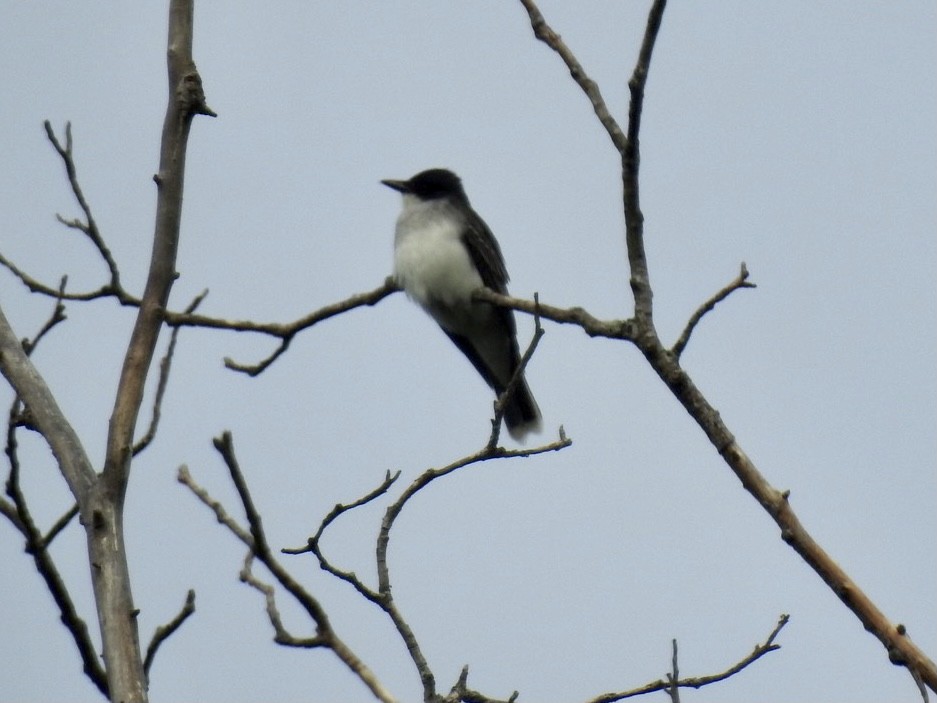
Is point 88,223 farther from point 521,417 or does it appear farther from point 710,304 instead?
point 521,417

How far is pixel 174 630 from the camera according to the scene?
4094 mm

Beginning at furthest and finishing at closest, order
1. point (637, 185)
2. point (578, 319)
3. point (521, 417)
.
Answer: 1. point (521, 417)
2. point (578, 319)
3. point (637, 185)

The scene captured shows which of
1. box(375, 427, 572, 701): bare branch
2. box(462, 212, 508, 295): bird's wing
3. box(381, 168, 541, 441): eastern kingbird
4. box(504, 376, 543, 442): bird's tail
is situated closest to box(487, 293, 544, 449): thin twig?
box(375, 427, 572, 701): bare branch

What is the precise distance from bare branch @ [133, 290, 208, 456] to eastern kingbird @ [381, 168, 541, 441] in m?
3.71

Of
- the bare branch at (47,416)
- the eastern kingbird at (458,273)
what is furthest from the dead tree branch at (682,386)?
the eastern kingbird at (458,273)

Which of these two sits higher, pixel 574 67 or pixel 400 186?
pixel 400 186

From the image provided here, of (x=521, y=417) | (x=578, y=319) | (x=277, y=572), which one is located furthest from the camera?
(x=521, y=417)

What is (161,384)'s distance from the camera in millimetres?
4770

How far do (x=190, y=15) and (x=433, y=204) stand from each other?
5.46 m

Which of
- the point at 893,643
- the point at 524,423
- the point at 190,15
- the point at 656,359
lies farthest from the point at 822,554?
the point at 524,423

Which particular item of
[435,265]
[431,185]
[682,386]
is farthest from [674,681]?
[431,185]

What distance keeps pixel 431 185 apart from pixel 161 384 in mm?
5877

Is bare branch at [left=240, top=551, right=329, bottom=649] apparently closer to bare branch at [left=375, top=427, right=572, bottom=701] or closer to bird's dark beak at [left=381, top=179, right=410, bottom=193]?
bare branch at [left=375, top=427, right=572, bottom=701]

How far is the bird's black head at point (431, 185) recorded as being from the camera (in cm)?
1036
